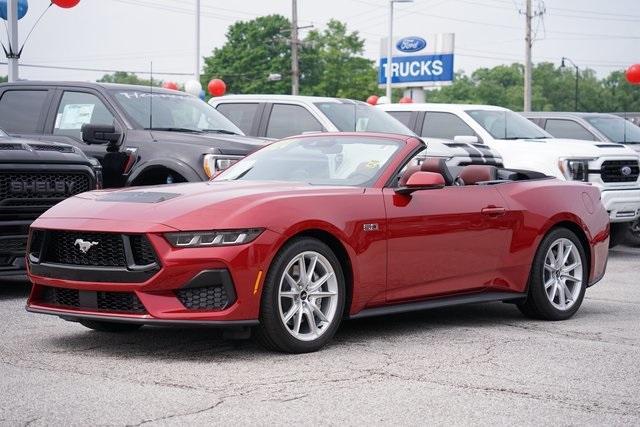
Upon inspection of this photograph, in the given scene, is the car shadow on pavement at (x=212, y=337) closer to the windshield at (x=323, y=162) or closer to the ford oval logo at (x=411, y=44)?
the windshield at (x=323, y=162)

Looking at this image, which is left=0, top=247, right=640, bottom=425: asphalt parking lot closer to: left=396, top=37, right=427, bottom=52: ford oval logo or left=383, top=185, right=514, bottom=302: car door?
left=383, top=185, right=514, bottom=302: car door

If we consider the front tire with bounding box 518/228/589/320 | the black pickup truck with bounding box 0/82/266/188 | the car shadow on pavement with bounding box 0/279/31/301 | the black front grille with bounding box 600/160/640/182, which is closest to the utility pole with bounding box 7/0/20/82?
the black pickup truck with bounding box 0/82/266/188

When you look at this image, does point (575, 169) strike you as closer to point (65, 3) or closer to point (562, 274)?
point (562, 274)

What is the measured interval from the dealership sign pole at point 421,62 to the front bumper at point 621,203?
126ft

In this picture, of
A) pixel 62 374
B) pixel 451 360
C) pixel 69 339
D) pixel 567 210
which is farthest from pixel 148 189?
pixel 567 210

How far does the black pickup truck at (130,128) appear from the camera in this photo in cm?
1135

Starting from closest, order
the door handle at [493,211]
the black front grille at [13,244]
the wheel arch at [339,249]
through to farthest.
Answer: the wheel arch at [339,249] < the door handle at [493,211] < the black front grille at [13,244]

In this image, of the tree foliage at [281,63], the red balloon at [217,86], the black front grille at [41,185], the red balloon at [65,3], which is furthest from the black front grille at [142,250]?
the tree foliage at [281,63]

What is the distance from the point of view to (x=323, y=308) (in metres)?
7.03

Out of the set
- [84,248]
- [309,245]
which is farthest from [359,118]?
[84,248]

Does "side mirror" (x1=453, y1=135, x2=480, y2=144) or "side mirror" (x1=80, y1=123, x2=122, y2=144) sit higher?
"side mirror" (x1=80, y1=123, x2=122, y2=144)

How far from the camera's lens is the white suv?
47.9 feet

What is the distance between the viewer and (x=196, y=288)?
6.48 m

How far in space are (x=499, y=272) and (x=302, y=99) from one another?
7.11 metres
